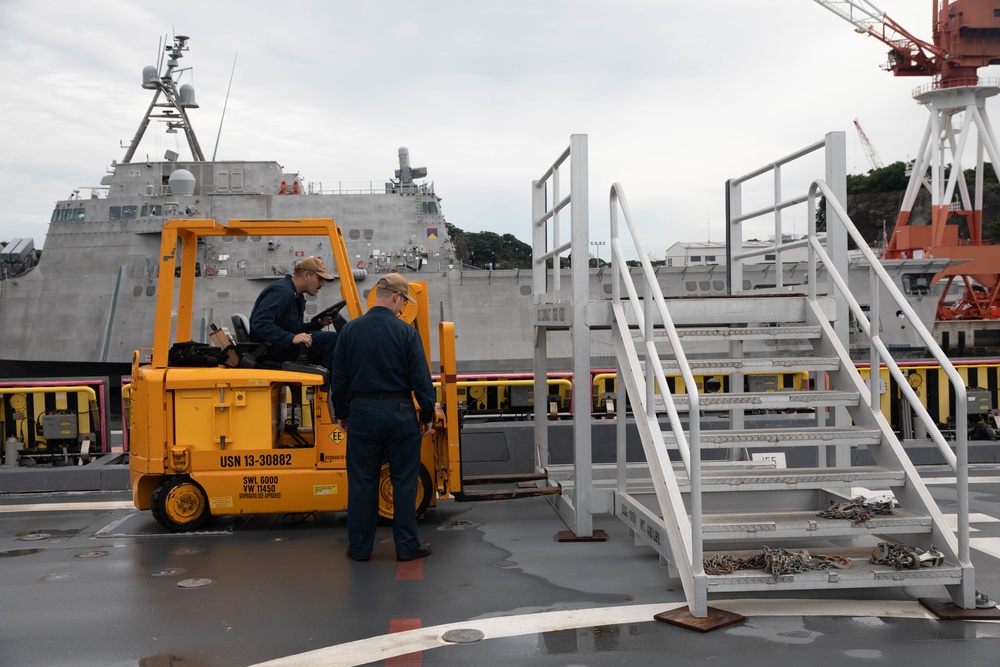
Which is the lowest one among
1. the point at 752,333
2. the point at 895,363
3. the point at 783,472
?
the point at 783,472

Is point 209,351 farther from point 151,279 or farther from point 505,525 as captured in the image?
point 151,279

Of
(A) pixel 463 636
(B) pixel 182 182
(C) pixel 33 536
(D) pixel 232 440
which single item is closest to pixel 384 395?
(D) pixel 232 440

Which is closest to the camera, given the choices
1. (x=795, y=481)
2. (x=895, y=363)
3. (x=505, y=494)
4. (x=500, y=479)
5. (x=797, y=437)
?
(x=795, y=481)

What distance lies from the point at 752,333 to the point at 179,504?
175 inches

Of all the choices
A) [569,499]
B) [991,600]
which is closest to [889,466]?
[991,600]

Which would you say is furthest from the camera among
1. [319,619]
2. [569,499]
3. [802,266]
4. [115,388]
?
[115,388]

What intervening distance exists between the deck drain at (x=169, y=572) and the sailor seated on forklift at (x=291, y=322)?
1.70m

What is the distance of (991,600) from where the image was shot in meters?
4.18

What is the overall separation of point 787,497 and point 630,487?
1.26 m

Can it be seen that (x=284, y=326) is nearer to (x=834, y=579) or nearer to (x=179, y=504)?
(x=179, y=504)

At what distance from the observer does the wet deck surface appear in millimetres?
3566

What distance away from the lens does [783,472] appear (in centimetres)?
485

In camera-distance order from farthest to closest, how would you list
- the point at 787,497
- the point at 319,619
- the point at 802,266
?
the point at 802,266 → the point at 787,497 → the point at 319,619

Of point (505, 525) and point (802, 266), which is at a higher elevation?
point (802, 266)
